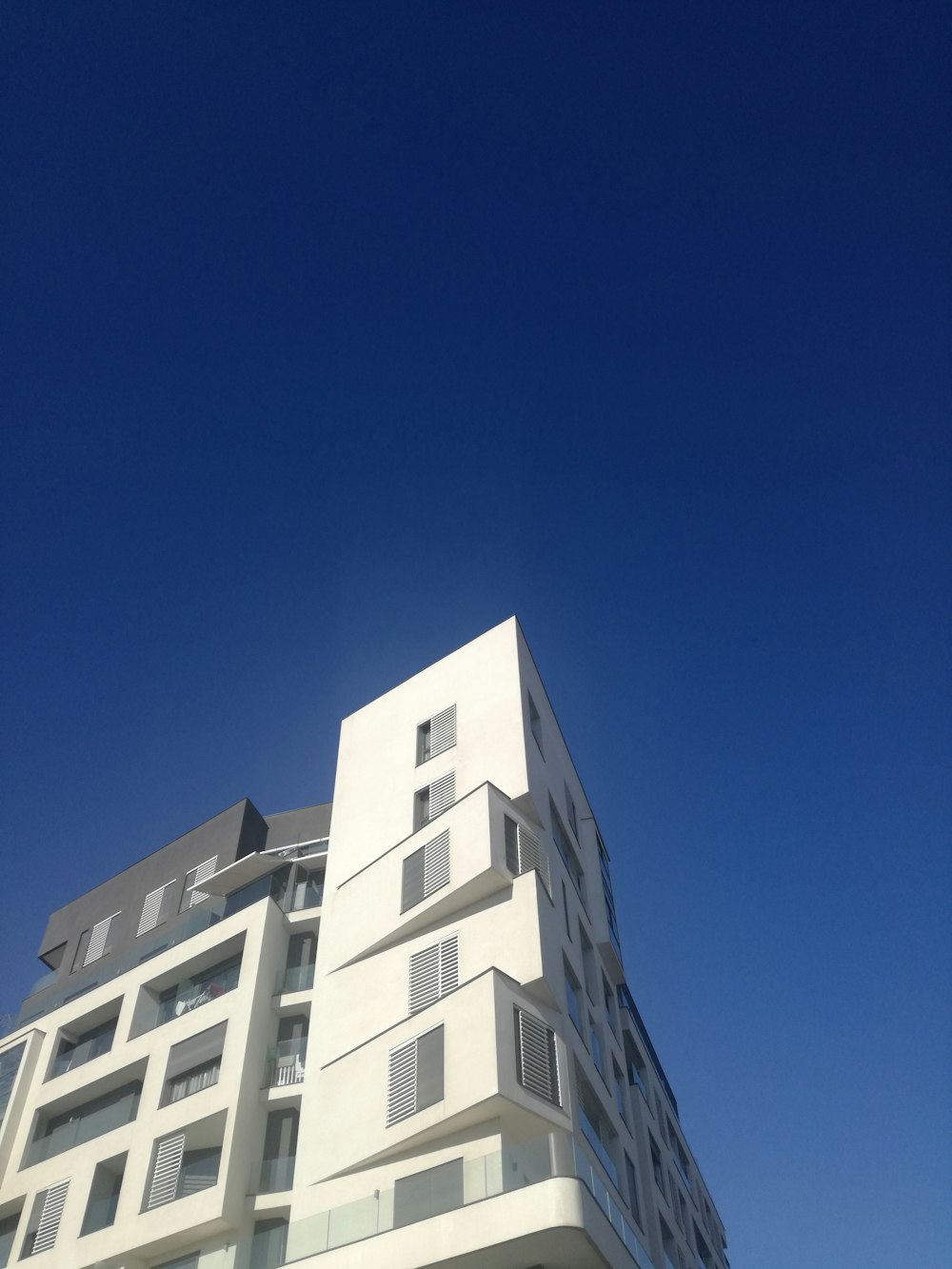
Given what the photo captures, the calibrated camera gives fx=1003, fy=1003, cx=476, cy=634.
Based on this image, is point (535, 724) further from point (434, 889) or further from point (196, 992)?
point (196, 992)

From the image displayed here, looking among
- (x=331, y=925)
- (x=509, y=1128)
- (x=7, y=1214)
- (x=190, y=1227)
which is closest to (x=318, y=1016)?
(x=331, y=925)

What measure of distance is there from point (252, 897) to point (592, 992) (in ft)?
39.0

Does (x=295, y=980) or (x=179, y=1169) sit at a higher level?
(x=295, y=980)

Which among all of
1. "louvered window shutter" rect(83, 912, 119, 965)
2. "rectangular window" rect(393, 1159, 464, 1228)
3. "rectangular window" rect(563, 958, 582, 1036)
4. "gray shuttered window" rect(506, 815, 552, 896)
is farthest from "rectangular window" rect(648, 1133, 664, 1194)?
"louvered window shutter" rect(83, 912, 119, 965)

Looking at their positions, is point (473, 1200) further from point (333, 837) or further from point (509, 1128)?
point (333, 837)

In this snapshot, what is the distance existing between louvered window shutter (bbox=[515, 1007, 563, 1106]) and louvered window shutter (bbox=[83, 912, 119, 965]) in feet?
79.6

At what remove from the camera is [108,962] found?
127 ft

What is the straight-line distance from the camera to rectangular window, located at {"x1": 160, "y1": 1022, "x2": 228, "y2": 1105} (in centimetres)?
2980

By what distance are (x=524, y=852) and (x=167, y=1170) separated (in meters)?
13.3

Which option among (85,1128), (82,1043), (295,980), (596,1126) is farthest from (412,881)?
(82,1043)

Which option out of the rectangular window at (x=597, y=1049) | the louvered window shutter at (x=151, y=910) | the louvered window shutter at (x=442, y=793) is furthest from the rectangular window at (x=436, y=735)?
the louvered window shutter at (x=151, y=910)

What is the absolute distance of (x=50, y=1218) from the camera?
97.2 feet

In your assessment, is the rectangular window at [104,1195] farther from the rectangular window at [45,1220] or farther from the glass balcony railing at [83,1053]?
the glass balcony railing at [83,1053]

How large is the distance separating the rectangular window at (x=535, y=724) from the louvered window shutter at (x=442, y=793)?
3.28 meters
